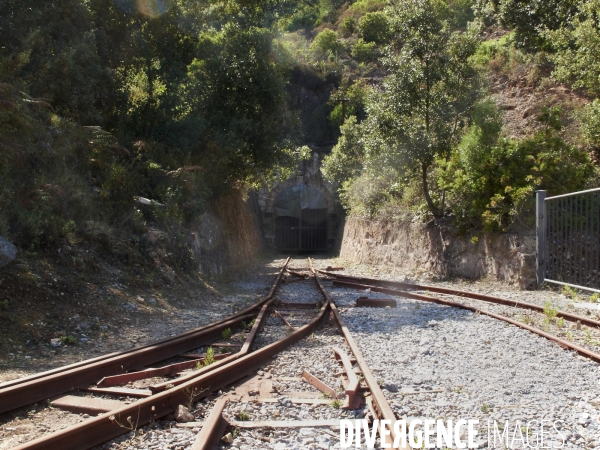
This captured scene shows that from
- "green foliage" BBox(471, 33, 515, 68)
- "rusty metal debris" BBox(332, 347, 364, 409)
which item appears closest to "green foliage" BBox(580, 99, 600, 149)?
"green foliage" BBox(471, 33, 515, 68)

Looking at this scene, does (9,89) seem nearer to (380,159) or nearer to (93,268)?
(93,268)

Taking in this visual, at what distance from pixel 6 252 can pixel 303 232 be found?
98.2ft

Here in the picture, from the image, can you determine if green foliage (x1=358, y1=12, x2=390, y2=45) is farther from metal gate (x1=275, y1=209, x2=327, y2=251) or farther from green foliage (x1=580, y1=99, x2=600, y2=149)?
green foliage (x1=580, y1=99, x2=600, y2=149)

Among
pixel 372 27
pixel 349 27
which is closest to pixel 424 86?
pixel 372 27

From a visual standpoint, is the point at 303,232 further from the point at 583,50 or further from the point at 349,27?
the point at 349,27

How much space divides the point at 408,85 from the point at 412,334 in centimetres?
940

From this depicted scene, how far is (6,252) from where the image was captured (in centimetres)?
734

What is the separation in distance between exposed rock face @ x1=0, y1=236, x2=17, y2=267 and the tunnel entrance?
28717 millimetres

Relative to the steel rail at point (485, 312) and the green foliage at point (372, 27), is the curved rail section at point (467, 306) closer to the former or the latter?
the steel rail at point (485, 312)

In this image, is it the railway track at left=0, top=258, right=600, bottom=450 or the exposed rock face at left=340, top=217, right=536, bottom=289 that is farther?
the exposed rock face at left=340, top=217, right=536, bottom=289

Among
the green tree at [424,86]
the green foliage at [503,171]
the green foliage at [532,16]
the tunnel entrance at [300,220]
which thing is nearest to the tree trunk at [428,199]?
the green tree at [424,86]

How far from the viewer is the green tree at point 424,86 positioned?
49.0 feet

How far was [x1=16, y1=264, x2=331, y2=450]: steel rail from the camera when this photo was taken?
3.28 meters

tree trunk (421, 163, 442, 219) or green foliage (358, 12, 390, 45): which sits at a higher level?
green foliage (358, 12, 390, 45)
